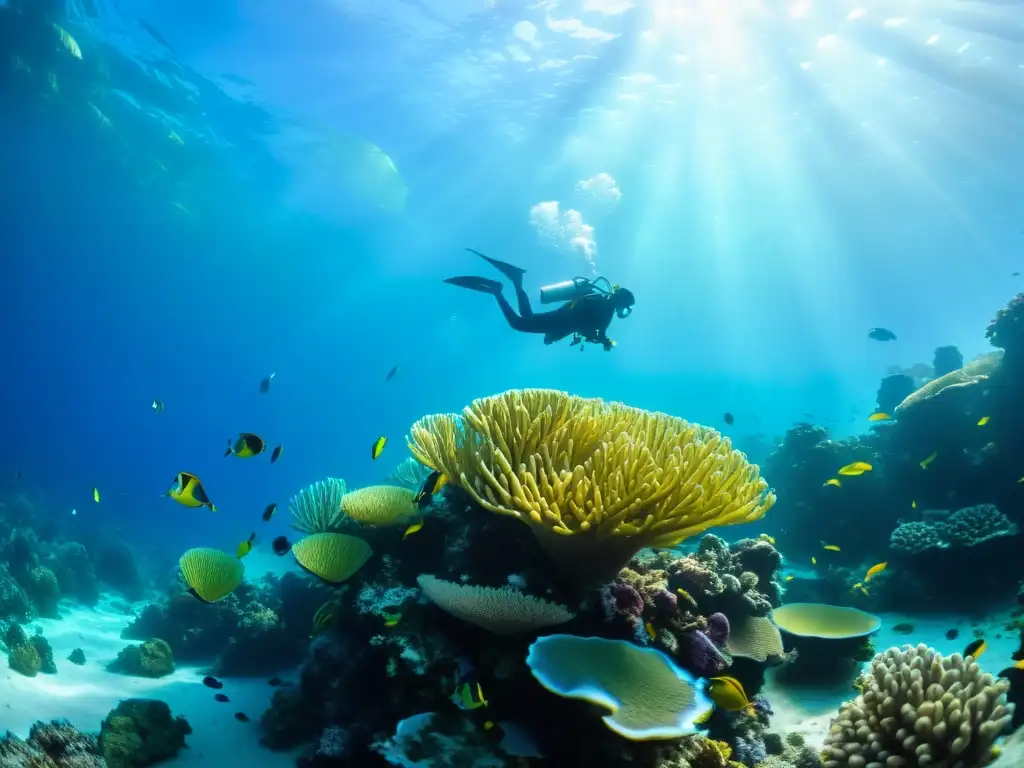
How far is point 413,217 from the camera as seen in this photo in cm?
4081

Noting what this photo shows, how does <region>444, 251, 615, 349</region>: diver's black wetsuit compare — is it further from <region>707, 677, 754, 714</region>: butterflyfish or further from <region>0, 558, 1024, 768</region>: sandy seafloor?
<region>707, 677, 754, 714</region>: butterflyfish

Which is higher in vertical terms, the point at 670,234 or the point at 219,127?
the point at 670,234

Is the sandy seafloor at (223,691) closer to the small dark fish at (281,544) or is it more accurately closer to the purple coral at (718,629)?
the purple coral at (718,629)

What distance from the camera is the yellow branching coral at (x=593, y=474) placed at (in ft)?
10.1

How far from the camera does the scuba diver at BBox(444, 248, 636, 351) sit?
8.36m

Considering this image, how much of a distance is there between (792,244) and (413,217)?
34.8 meters

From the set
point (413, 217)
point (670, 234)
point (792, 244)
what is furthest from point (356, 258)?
point (792, 244)

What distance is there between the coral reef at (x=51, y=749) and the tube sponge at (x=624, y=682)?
3.41 meters

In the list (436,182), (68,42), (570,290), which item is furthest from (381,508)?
(436,182)

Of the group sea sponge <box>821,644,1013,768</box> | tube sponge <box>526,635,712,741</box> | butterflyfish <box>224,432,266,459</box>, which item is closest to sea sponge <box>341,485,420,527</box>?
butterflyfish <box>224,432,266,459</box>

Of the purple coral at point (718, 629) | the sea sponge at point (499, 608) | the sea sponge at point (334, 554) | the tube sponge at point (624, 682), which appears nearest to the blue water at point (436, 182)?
the sea sponge at point (334, 554)

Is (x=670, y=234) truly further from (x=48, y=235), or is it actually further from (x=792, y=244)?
(x=48, y=235)

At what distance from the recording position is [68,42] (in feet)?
70.4

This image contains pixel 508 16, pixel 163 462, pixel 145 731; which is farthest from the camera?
pixel 163 462
